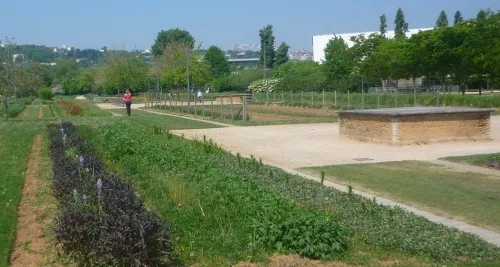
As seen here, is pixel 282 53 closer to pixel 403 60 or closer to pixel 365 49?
pixel 365 49

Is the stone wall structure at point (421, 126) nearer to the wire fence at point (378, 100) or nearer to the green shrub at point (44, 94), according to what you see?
the wire fence at point (378, 100)

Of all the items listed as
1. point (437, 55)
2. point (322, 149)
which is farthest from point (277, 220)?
point (437, 55)

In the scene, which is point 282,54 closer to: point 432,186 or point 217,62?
point 217,62

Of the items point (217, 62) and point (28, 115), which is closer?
point (28, 115)

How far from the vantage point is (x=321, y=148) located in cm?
2122

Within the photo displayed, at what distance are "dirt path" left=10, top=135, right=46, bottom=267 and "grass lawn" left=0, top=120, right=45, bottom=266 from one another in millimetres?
99

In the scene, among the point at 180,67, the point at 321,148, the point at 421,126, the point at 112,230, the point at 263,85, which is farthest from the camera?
the point at 263,85

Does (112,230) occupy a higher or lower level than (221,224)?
higher

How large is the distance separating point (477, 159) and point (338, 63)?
55449 millimetres

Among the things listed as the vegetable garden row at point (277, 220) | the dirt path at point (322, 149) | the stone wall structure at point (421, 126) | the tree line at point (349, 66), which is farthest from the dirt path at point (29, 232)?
the tree line at point (349, 66)

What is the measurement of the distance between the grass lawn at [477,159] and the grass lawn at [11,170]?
10.4m

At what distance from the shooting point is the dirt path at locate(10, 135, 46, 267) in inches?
326

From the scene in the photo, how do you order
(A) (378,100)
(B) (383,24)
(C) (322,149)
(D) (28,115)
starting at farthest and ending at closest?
1. (B) (383,24)
2. (D) (28,115)
3. (A) (378,100)
4. (C) (322,149)

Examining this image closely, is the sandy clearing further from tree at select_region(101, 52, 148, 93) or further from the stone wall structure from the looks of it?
→ tree at select_region(101, 52, 148, 93)
